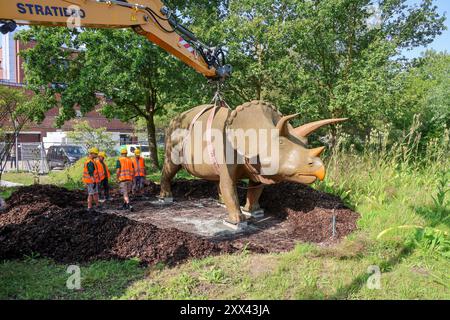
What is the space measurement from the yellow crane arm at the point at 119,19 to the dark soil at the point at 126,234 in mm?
2610

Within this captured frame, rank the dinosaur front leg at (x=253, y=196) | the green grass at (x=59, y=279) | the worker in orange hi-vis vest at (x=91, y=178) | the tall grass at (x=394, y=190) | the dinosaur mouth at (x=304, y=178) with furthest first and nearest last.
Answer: the worker in orange hi-vis vest at (x=91, y=178) → the dinosaur front leg at (x=253, y=196) → the tall grass at (x=394, y=190) → the dinosaur mouth at (x=304, y=178) → the green grass at (x=59, y=279)

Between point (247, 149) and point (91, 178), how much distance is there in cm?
344

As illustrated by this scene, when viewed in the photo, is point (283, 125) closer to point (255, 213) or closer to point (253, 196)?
point (253, 196)

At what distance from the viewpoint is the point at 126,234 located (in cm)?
468

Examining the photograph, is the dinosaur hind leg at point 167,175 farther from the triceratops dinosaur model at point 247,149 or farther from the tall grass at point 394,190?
the tall grass at point 394,190

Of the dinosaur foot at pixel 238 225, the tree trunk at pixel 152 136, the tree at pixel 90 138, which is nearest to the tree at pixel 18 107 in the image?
the tree trunk at pixel 152 136

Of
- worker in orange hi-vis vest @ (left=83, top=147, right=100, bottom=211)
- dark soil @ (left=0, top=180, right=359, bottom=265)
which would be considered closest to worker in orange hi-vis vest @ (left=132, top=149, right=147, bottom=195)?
worker in orange hi-vis vest @ (left=83, top=147, right=100, bottom=211)

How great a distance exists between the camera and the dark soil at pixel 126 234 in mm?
4332

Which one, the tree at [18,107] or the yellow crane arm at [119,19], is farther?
the tree at [18,107]

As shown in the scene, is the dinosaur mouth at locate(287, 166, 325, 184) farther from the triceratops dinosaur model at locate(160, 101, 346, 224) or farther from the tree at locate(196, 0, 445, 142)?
the tree at locate(196, 0, 445, 142)

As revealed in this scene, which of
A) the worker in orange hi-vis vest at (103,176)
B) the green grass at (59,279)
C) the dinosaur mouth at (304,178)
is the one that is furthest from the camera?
the worker in orange hi-vis vest at (103,176)

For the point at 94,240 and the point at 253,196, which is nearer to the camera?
the point at 94,240

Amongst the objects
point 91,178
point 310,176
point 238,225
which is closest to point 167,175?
point 91,178

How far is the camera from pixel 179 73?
39.4 ft
